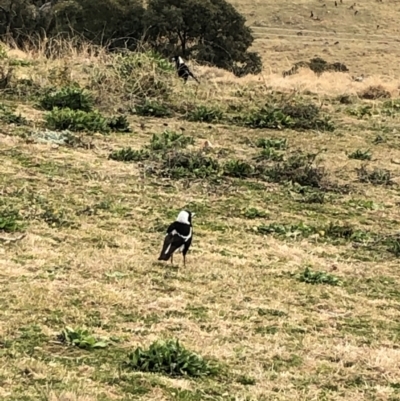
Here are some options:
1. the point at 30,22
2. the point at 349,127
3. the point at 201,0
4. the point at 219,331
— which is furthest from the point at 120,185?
the point at 30,22

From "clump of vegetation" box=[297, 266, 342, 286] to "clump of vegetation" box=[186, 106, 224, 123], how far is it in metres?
7.64

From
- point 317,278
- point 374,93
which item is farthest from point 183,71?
point 317,278

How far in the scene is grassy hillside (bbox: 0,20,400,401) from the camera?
4.71m

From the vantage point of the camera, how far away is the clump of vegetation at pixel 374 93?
19.8m

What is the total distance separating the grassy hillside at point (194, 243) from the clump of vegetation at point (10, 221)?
0.07 feet

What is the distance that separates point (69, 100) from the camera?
13297mm

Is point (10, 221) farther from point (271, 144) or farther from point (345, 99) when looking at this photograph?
point (345, 99)

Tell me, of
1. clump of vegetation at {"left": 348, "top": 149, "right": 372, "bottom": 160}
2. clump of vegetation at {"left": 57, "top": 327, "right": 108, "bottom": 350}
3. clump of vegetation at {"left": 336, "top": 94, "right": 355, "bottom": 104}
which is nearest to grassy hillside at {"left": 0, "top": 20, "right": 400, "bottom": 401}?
clump of vegetation at {"left": 57, "top": 327, "right": 108, "bottom": 350}

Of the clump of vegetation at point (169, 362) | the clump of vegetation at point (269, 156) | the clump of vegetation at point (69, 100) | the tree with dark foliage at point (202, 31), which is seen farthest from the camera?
the tree with dark foliage at point (202, 31)

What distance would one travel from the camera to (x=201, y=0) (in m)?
36.9

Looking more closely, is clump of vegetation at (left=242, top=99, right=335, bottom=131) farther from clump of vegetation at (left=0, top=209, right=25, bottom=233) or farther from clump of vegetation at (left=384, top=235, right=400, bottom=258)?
clump of vegetation at (left=0, top=209, right=25, bottom=233)

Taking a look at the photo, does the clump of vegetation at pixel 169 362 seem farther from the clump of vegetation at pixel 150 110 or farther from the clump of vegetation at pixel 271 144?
the clump of vegetation at pixel 150 110

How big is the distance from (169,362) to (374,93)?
1641 cm

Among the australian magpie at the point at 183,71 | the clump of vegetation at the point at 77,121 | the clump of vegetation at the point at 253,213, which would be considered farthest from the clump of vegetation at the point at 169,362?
the australian magpie at the point at 183,71
